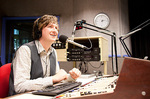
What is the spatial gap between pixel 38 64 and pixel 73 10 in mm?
2867

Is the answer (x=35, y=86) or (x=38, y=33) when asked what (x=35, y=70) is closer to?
(x=35, y=86)

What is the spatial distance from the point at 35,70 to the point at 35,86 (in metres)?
0.19

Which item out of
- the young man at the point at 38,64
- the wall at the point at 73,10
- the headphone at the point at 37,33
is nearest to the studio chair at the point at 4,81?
the young man at the point at 38,64

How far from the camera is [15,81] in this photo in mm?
1005

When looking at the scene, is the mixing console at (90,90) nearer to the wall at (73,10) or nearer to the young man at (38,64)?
the young man at (38,64)

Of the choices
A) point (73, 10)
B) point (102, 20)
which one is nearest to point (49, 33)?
point (102, 20)

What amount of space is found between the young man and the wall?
2.28m

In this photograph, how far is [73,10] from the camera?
12.5ft

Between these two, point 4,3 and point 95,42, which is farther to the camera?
point 4,3

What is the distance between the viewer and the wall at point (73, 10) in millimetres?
3498

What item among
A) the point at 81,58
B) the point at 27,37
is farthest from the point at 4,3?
the point at 81,58

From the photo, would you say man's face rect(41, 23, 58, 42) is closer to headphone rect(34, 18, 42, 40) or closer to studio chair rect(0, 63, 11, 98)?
headphone rect(34, 18, 42, 40)

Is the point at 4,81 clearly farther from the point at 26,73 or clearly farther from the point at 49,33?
the point at 49,33

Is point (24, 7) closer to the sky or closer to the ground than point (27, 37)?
closer to the sky
